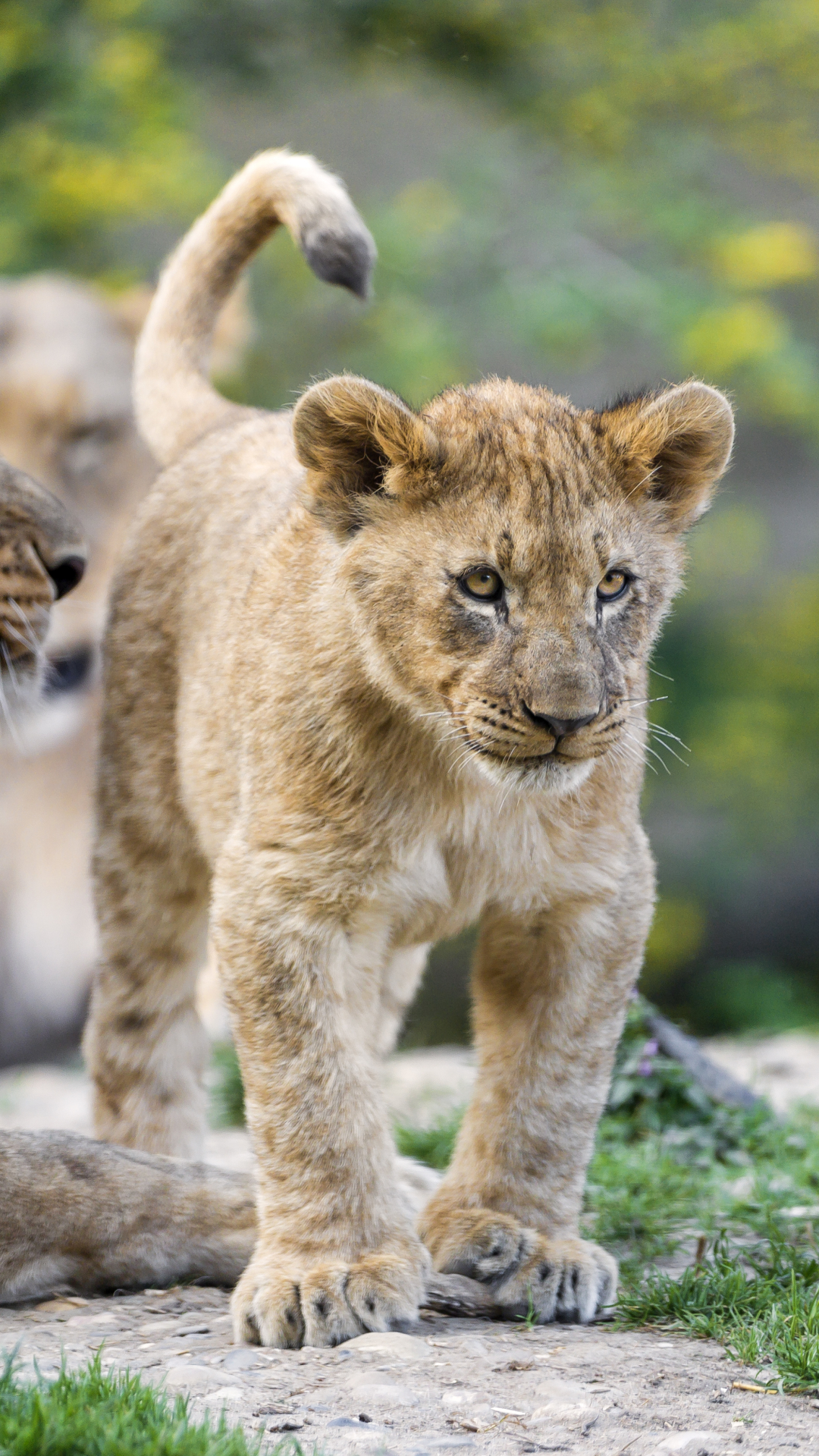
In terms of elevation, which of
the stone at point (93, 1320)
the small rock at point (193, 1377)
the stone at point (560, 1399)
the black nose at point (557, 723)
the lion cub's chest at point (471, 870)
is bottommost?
the stone at point (560, 1399)

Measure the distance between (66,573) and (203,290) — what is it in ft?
3.19

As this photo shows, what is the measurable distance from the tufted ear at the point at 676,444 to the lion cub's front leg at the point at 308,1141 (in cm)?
96

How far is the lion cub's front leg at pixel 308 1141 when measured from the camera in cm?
279

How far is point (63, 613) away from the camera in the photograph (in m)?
6.11

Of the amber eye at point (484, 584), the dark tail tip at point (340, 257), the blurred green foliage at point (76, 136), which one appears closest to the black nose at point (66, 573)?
the dark tail tip at point (340, 257)

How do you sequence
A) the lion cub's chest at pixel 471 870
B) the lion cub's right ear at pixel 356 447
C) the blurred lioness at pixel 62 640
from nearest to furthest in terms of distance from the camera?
the lion cub's right ear at pixel 356 447
the lion cub's chest at pixel 471 870
the blurred lioness at pixel 62 640

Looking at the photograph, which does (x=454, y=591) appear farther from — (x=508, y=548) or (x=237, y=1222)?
(x=237, y=1222)

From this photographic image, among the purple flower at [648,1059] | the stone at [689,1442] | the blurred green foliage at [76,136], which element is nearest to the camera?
the stone at [689,1442]

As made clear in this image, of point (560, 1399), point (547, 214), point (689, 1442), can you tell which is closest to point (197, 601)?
point (560, 1399)

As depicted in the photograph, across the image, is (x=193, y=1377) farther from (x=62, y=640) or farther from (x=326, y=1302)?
(x=62, y=640)

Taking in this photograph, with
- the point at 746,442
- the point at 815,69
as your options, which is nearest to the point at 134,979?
the point at 815,69

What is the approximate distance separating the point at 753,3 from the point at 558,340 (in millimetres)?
2325

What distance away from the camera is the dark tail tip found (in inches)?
148

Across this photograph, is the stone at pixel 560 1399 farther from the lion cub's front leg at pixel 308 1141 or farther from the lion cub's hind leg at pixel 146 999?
the lion cub's hind leg at pixel 146 999
